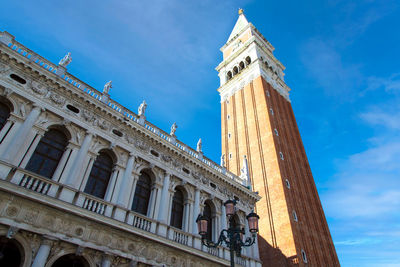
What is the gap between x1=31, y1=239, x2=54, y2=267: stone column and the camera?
8.74 m

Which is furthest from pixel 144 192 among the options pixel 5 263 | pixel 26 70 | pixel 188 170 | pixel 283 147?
pixel 283 147

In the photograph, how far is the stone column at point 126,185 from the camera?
40.0 ft

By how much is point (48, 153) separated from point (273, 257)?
17.2m

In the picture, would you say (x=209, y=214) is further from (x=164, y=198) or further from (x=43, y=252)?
(x=43, y=252)

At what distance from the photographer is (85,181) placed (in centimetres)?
1162

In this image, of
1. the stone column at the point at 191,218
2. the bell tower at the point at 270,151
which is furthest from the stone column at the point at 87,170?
the bell tower at the point at 270,151

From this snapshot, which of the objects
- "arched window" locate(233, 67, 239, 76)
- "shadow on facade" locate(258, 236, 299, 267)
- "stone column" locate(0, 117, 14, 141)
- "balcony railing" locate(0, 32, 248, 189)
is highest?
"arched window" locate(233, 67, 239, 76)

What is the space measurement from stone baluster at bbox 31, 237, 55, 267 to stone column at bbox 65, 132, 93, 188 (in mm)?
2299

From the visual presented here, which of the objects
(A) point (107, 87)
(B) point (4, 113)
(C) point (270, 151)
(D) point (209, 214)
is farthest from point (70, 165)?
(C) point (270, 151)

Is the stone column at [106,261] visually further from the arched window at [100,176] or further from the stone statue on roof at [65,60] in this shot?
the stone statue on roof at [65,60]

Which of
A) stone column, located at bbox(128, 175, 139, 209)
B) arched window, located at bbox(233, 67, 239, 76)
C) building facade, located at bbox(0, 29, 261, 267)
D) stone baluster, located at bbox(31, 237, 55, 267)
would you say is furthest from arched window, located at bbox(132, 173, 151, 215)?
arched window, located at bbox(233, 67, 239, 76)

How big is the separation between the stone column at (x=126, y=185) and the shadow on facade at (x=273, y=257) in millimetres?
13477

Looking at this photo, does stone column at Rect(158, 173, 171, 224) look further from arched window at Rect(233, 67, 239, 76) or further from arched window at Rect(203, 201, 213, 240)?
arched window at Rect(233, 67, 239, 76)

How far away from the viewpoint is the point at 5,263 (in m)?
9.05
